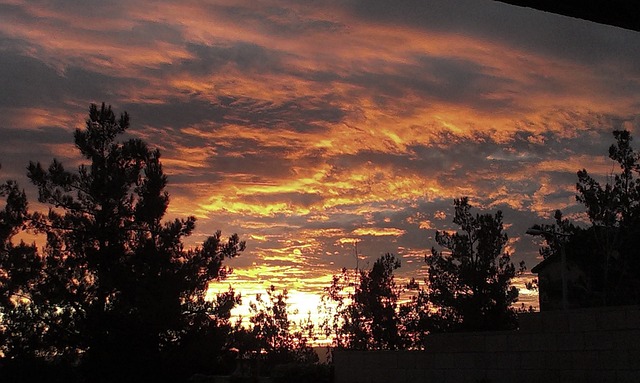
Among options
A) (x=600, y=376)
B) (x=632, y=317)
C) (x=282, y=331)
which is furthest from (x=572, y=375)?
(x=282, y=331)

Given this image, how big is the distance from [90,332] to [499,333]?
16.4 meters

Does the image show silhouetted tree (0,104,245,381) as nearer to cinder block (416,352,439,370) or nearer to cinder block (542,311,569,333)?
cinder block (416,352,439,370)

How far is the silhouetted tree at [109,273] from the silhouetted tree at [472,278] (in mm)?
16240

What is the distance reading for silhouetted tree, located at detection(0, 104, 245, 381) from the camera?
93.0ft

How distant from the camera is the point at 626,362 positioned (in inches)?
747

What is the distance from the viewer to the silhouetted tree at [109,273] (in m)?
28.4

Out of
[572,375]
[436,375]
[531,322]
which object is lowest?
[436,375]

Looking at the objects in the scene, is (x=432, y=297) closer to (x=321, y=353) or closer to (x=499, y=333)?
(x=321, y=353)

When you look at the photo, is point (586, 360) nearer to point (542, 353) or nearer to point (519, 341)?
point (542, 353)

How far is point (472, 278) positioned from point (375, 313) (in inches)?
327

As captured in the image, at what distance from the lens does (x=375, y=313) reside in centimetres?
4706

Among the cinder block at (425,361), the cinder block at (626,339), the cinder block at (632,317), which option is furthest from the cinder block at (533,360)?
the cinder block at (425,361)

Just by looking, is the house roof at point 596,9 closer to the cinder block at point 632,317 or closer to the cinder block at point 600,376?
the cinder block at point 632,317

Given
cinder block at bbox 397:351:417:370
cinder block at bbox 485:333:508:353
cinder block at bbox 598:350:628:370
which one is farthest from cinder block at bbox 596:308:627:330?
cinder block at bbox 397:351:417:370
